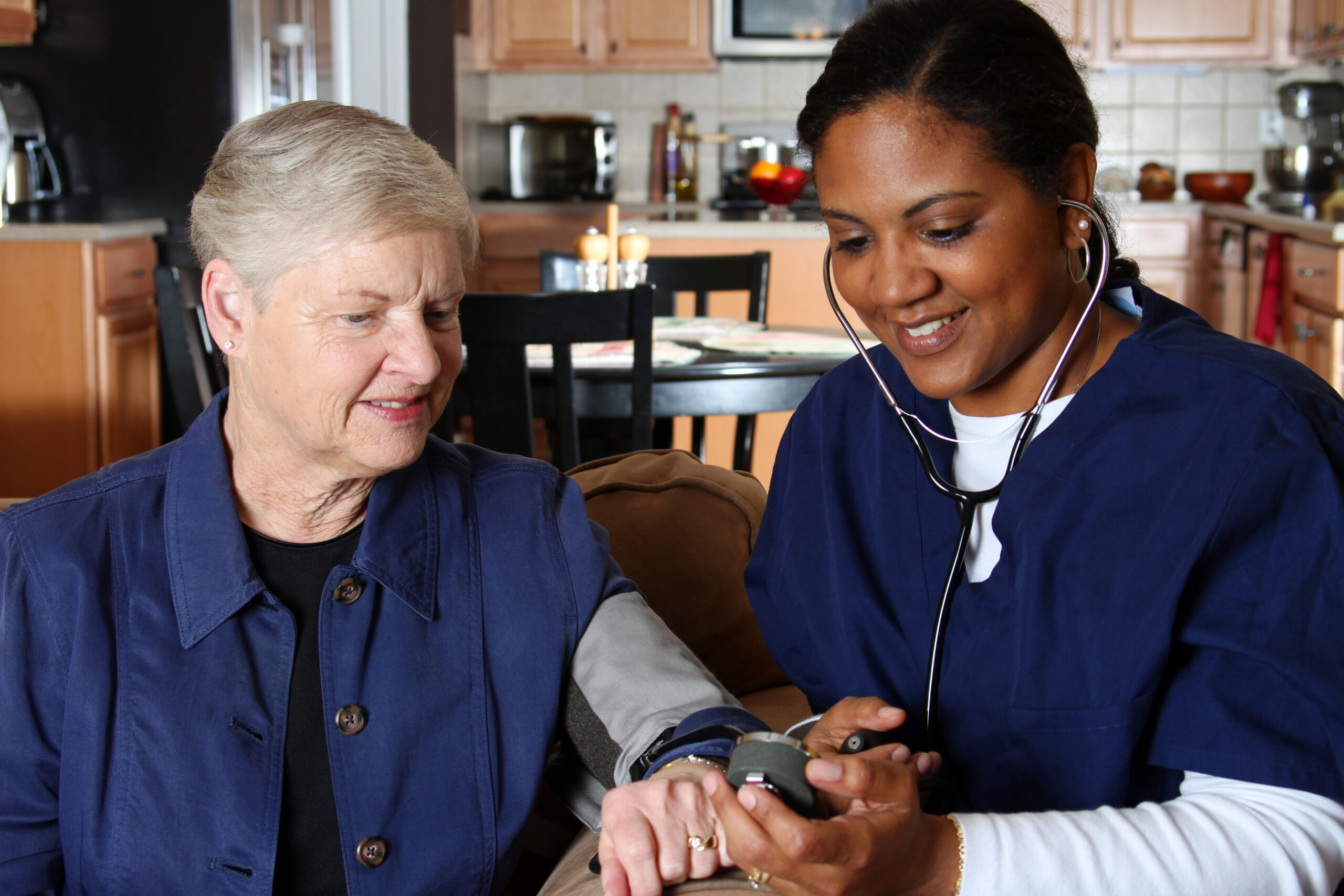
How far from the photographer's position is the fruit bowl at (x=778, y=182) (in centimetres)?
377

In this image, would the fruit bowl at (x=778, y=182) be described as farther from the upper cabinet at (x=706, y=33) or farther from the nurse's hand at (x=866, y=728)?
the nurse's hand at (x=866, y=728)

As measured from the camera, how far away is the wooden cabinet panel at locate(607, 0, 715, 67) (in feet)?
18.0

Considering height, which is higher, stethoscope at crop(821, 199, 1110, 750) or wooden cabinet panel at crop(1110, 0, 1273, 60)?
wooden cabinet panel at crop(1110, 0, 1273, 60)

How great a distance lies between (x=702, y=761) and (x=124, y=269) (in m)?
3.37

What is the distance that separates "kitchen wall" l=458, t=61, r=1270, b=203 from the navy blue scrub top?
4722 millimetres

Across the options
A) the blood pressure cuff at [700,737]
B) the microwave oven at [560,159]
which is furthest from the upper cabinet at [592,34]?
the blood pressure cuff at [700,737]

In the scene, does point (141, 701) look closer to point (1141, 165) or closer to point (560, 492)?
point (560, 492)

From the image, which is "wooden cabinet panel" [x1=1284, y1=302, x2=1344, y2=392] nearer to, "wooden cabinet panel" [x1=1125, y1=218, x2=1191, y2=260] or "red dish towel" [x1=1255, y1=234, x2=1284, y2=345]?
"red dish towel" [x1=1255, y1=234, x2=1284, y2=345]

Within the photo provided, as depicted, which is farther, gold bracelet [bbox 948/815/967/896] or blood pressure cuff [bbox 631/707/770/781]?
blood pressure cuff [bbox 631/707/770/781]

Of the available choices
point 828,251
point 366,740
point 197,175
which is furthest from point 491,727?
point 197,175

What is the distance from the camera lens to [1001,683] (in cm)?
95

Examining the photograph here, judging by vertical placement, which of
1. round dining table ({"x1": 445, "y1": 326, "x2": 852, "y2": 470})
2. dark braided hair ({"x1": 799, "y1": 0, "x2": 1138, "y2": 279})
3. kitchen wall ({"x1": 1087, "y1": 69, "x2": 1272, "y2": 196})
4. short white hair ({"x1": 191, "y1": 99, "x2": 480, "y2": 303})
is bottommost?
round dining table ({"x1": 445, "y1": 326, "x2": 852, "y2": 470})

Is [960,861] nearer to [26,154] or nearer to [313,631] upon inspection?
[313,631]

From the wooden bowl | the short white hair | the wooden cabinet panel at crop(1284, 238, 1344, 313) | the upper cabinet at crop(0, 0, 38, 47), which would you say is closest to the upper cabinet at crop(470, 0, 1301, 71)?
the wooden bowl
